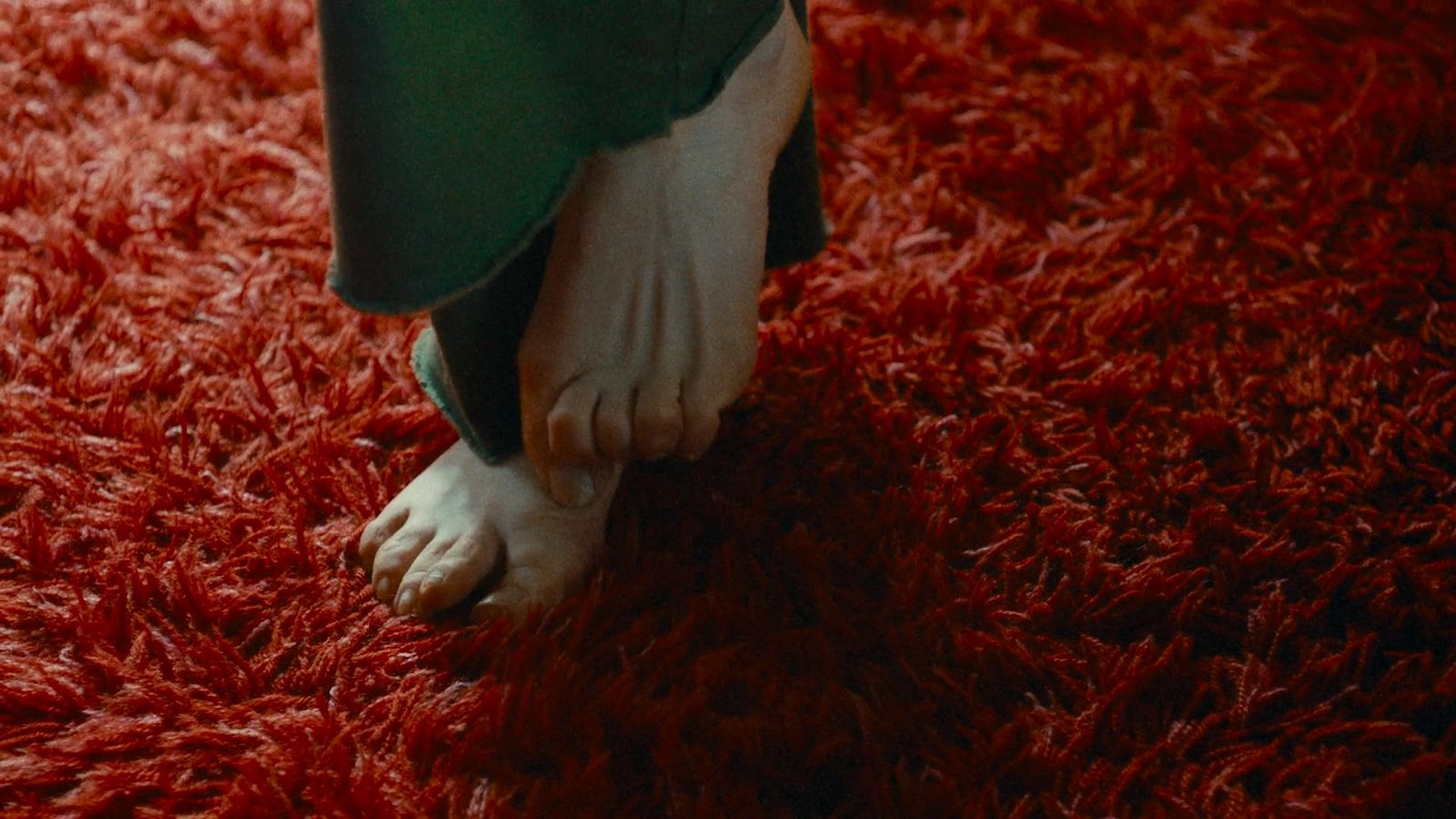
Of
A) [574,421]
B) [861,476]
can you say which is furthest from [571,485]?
[861,476]

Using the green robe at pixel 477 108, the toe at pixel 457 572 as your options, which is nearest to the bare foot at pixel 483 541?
the toe at pixel 457 572

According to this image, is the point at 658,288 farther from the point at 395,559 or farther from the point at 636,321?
the point at 395,559

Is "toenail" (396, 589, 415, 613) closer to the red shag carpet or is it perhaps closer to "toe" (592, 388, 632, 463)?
the red shag carpet

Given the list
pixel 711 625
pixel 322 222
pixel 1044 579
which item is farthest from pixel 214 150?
pixel 1044 579

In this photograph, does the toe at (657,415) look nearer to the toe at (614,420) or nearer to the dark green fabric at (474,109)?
the toe at (614,420)

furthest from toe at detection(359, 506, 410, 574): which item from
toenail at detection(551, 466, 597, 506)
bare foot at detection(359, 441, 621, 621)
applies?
toenail at detection(551, 466, 597, 506)

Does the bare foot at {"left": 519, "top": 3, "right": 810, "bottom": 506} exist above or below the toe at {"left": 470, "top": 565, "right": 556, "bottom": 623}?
above
